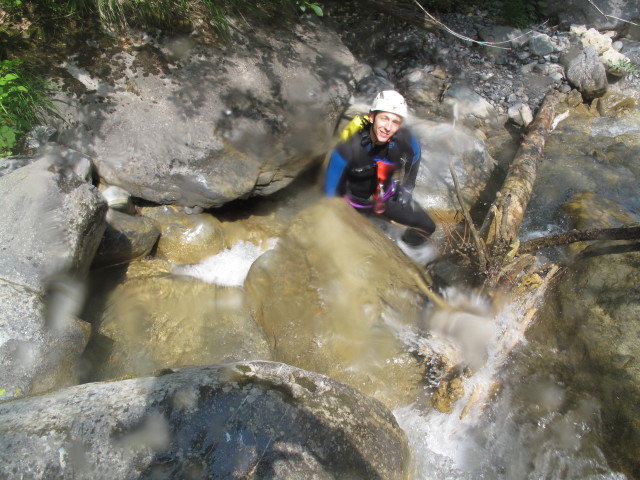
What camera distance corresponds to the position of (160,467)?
5.50 feet

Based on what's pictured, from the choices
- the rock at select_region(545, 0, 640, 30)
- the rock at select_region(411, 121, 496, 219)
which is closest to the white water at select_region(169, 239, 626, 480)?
the rock at select_region(411, 121, 496, 219)

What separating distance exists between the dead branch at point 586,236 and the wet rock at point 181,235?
3094mm

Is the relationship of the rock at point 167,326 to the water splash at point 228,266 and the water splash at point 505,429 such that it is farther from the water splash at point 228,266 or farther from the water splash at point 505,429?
the water splash at point 505,429

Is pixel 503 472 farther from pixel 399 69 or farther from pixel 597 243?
pixel 399 69

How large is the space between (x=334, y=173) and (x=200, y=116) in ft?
4.80

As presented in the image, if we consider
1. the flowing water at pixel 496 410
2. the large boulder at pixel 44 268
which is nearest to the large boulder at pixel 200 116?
the large boulder at pixel 44 268

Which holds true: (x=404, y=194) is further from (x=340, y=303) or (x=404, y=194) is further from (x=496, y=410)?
(x=496, y=410)

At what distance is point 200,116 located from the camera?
4102 mm

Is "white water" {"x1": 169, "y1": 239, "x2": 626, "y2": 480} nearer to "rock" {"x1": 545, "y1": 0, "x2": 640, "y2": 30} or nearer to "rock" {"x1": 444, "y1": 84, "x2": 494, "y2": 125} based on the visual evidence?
"rock" {"x1": 444, "y1": 84, "x2": 494, "y2": 125}

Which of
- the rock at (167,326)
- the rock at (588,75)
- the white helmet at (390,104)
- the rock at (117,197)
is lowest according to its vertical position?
the rock at (167,326)

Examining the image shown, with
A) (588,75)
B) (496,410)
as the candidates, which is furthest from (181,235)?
(588,75)

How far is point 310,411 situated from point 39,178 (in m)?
2.63

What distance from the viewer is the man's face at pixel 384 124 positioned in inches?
156

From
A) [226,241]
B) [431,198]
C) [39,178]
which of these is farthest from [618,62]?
[39,178]
